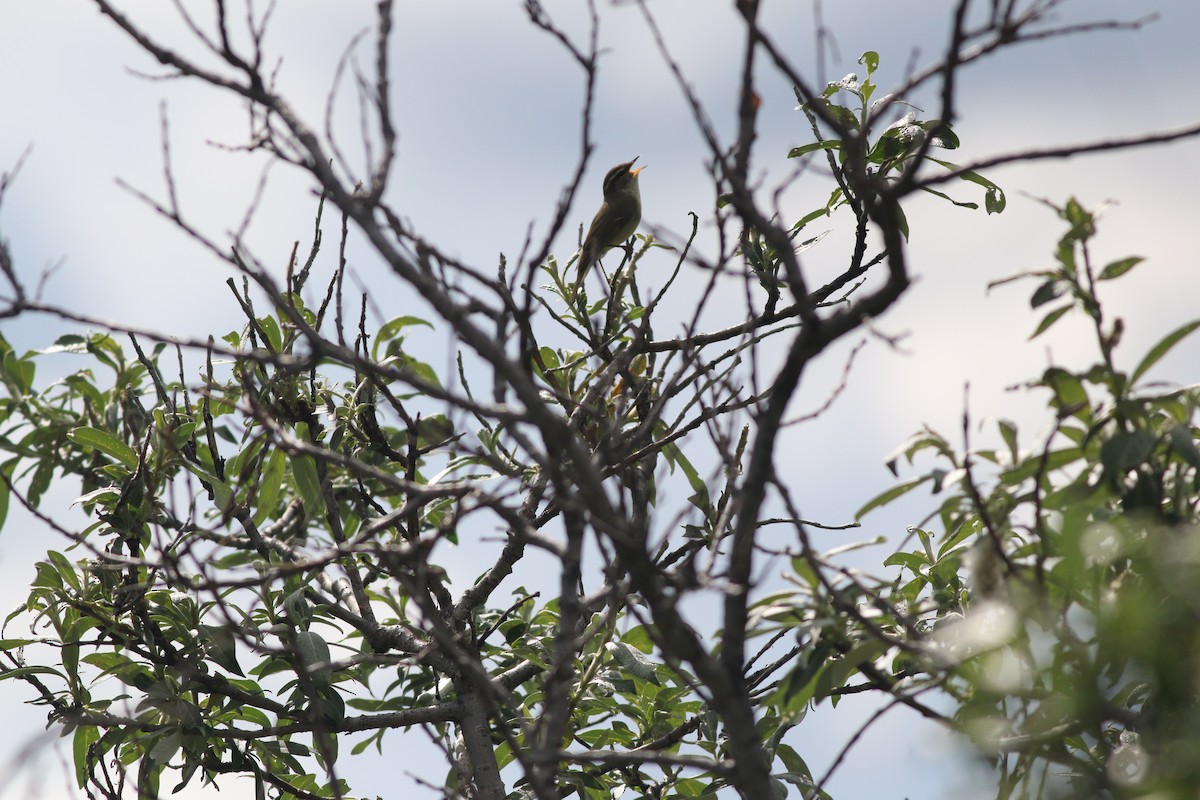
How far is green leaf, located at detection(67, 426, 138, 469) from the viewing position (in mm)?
3723

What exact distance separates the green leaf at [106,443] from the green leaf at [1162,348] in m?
3.18

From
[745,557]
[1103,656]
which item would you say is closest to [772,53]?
[745,557]

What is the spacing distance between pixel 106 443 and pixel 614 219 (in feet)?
8.07

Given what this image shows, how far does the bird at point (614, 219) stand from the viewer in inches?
193

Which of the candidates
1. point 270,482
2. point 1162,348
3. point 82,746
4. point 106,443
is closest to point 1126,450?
point 1162,348

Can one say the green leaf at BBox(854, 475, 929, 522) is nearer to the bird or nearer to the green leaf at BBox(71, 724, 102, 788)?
the bird

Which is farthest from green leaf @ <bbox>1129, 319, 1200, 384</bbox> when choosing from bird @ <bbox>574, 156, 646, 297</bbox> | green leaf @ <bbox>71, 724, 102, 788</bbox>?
green leaf @ <bbox>71, 724, 102, 788</bbox>

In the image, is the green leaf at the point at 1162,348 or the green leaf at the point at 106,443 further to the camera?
the green leaf at the point at 106,443

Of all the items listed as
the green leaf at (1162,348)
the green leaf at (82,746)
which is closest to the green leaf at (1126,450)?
the green leaf at (1162,348)

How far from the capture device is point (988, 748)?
1.72 meters

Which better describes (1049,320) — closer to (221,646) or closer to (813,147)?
(813,147)

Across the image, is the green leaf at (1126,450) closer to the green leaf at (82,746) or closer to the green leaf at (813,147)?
the green leaf at (813,147)

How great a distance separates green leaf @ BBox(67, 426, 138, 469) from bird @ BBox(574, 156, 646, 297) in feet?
5.98

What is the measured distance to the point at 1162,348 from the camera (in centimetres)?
184
